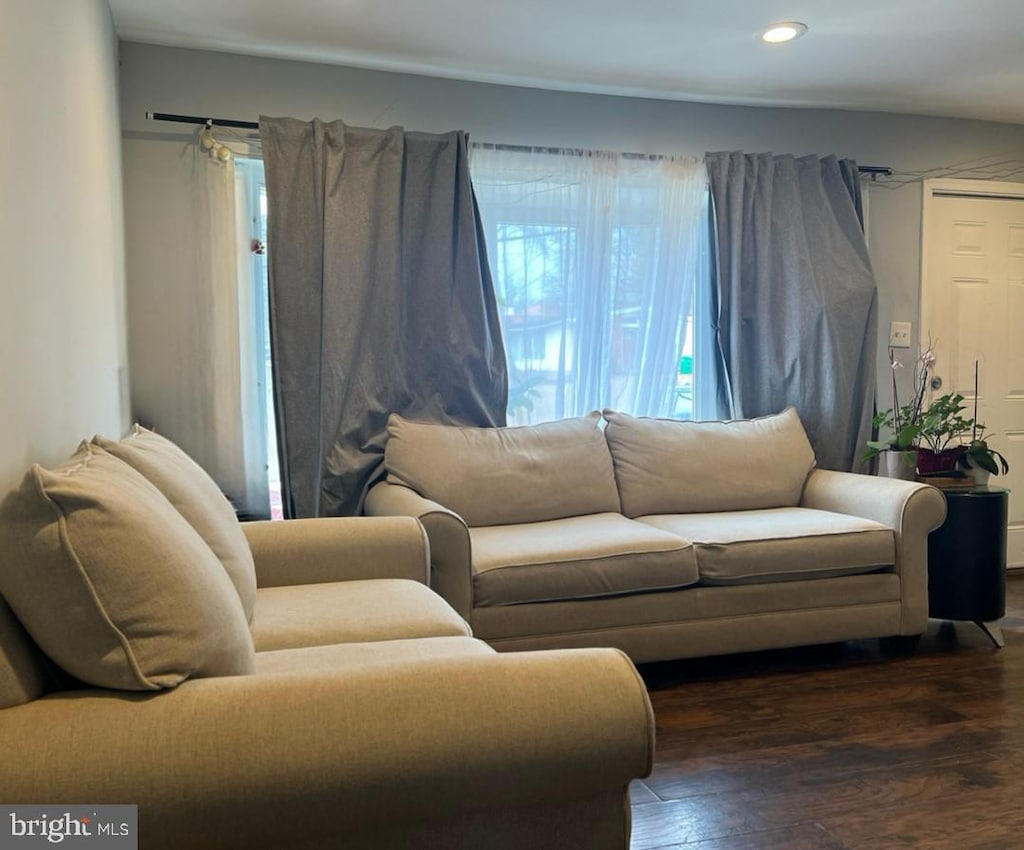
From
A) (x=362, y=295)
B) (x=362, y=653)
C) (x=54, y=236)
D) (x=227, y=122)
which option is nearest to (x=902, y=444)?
(x=362, y=295)

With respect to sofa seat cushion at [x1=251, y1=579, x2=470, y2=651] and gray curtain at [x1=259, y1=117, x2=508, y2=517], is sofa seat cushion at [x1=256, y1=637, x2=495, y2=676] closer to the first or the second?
sofa seat cushion at [x1=251, y1=579, x2=470, y2=651]

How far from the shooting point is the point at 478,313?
3.51 meters

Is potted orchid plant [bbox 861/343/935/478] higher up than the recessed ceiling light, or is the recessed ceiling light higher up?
the recessed ceiling light

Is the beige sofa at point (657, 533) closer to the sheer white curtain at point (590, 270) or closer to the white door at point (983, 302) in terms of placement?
the sheer white curtain at point (590, 270)

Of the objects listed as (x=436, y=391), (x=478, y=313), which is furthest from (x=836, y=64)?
(x=436, y=391)

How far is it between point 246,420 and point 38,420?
1744 millimetres

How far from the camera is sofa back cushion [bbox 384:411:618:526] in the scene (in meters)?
3.21

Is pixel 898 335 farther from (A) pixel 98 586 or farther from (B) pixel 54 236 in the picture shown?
(A) pixel 98 586

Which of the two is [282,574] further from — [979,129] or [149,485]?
[979,129]

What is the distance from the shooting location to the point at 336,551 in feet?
7.97

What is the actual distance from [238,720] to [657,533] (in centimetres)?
203

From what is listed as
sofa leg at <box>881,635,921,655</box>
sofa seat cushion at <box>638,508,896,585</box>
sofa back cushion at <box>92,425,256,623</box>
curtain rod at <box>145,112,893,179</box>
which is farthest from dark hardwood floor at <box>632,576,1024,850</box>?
curtain rod at <box>145,112,893,179</box>

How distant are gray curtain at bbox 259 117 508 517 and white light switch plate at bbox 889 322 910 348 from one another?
209 centimetres

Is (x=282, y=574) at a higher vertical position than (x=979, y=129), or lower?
lower
